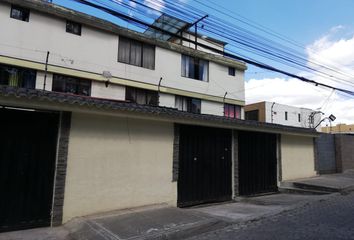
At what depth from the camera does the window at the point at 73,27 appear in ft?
55.1

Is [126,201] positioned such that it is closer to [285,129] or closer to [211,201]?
[211,201]

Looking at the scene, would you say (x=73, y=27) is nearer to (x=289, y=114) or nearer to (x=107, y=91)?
(x=107, y=91)

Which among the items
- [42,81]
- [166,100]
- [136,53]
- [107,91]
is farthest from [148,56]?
[42,81]

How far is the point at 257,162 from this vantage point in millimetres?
12484

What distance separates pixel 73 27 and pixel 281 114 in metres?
31.8

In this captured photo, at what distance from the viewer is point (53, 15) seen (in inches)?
636

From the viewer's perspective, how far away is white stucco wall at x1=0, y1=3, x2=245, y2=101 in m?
15.1

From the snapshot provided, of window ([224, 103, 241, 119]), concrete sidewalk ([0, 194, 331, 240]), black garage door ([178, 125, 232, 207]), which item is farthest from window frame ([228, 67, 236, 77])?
concrete sidewalk ([0, 194, 331, 240])

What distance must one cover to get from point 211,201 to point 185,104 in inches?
476

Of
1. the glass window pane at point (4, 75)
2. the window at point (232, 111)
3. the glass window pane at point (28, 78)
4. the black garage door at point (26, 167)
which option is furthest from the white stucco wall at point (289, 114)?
the black garage door at point (26, 167)

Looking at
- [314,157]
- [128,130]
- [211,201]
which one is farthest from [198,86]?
[128,130]

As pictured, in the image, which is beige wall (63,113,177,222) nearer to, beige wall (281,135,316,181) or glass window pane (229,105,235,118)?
beige wall (281,135,316,181)

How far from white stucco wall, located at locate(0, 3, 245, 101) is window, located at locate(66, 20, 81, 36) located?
21cm

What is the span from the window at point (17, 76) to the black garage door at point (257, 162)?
1074cm
